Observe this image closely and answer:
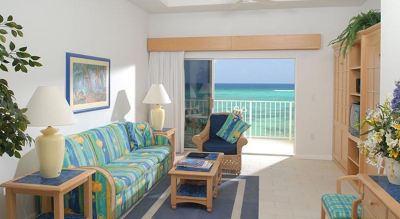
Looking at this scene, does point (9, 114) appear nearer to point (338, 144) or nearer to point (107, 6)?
point (107, 6)

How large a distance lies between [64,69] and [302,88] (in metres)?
4.08

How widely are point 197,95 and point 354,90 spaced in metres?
2.90

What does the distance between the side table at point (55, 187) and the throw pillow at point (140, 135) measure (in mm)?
1805

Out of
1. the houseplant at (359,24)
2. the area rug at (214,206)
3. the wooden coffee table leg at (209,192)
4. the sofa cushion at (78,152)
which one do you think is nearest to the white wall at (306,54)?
the houseplant at (359,24)

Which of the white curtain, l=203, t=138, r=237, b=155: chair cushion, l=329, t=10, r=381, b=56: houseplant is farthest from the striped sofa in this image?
l=329, t=10, r=381, b=56: houseplant

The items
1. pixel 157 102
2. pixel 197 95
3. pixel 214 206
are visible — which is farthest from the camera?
pixel 197 95

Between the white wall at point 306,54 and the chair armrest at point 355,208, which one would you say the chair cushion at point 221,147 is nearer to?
the white wall at point 306,54

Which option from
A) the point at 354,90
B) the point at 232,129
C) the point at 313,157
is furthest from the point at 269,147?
the point at 354,90

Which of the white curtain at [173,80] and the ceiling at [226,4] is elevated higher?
the ceiling at [226,4]

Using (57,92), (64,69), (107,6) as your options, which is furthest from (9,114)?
(107,6)

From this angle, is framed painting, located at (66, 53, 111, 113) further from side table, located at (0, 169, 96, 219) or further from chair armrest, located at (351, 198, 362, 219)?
chair armrest, located at (351, 198, 362, 219)

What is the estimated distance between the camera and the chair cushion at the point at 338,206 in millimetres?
2404

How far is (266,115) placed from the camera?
26.7ft

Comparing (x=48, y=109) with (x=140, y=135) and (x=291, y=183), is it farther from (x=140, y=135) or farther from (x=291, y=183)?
(x=291, y=183)
